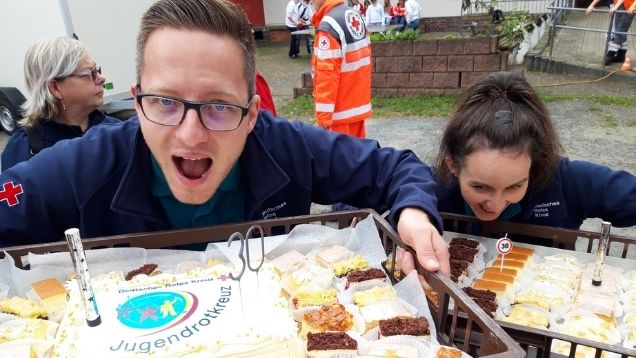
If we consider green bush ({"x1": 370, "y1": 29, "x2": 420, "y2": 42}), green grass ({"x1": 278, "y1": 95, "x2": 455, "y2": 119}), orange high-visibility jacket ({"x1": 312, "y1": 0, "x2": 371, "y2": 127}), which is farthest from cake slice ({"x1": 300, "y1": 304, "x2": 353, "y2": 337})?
green bush ({"x1": 370, "y1": 29, "x2": 420, "y2": 42})

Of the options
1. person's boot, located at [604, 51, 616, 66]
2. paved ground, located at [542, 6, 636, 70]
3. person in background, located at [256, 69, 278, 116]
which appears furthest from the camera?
paved ground, located at [542, 6, 636, 70]

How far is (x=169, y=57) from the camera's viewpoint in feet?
4.73

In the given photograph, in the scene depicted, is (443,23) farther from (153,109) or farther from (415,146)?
(153,109)

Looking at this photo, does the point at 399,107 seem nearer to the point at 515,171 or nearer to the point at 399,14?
the point at 515,171

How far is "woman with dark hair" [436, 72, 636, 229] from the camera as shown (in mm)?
2174

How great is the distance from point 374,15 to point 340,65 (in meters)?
11.7

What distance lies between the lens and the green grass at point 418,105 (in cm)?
798

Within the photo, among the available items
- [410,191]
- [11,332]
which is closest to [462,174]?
[410,191]

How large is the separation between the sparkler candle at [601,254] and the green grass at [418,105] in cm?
595

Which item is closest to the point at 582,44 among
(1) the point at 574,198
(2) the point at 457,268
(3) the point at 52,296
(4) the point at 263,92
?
(4) the point at 263,92

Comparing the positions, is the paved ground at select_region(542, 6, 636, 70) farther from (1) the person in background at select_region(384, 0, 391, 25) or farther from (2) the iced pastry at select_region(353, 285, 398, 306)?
(2) the iced pastry at select_region(353, 285, 398, 306)

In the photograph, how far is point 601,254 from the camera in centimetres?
185

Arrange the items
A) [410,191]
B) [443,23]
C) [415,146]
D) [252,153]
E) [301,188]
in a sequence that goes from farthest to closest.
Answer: [443,23]
[415,146]
[301,188]
[252,153]
[410,191]

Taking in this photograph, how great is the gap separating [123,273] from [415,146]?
5303 mm
